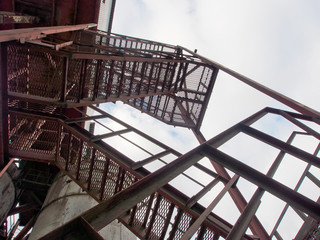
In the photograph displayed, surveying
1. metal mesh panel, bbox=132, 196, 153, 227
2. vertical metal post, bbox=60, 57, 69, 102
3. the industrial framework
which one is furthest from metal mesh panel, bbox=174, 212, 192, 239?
vertical metal post, bbox=60, 57, 69, 102

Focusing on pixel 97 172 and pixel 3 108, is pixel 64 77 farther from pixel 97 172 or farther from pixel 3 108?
pixel 97 172

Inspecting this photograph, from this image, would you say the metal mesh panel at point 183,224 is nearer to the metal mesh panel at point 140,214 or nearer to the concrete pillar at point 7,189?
the metal mesh panel at point 140,214

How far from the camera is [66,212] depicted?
707 centimetres

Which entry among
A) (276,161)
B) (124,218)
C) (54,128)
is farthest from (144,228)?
(54,128)

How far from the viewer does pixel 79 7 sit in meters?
10.2

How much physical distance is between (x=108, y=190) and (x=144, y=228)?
58.8 inches

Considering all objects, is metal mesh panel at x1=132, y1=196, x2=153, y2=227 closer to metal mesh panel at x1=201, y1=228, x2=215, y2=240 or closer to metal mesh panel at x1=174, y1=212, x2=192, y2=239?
metal mesh panel at x1=174, y1=212, x2=192, y2=239

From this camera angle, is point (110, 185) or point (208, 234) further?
point (110, 185)

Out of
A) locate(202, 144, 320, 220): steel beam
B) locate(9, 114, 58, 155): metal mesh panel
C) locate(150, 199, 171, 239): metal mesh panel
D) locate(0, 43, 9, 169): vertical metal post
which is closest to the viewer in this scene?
locate(202, 144, 320, 220): steel beam

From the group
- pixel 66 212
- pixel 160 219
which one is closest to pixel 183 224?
pixel 160 219

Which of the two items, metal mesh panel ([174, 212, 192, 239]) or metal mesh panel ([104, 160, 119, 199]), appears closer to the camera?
metal mesh panel ([174, 212, 192, 239])

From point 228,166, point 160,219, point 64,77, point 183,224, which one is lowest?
point 160,219

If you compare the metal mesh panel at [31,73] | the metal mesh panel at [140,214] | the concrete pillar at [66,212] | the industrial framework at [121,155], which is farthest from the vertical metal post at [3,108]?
the metal mesh panel at [140,214]

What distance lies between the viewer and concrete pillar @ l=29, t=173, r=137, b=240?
6586 millimetres
